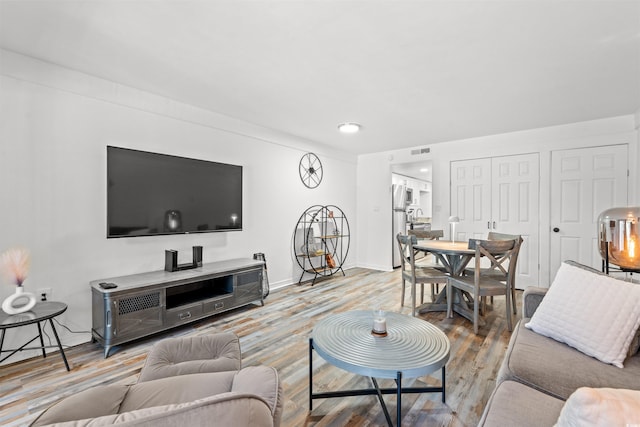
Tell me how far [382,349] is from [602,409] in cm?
113

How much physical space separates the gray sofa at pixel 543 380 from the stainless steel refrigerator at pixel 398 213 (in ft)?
14.3

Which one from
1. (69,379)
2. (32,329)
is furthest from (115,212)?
(69,379)

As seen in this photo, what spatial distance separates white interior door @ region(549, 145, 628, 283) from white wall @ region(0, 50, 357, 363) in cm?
462

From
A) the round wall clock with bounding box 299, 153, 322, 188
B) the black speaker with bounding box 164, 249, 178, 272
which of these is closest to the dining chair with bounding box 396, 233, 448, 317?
the round wall clock with bounding box 299, 153, 322, 188

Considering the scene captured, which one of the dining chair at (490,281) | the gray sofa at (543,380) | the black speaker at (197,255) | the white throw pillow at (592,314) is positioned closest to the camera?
the gray sofa at (543,380)

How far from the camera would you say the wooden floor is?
5.72 ft

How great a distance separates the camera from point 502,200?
4.60 meters

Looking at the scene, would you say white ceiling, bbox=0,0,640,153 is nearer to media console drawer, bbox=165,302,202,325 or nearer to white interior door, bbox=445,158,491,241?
white interior door, bbox=445,158,491,241

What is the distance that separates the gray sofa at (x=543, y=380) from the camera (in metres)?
1.09

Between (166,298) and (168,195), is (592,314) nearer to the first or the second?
(166,298)

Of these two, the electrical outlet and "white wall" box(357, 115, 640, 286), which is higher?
"white wall" box(357, 115, 640, 286)

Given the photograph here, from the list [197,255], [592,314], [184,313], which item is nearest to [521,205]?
[592,314]

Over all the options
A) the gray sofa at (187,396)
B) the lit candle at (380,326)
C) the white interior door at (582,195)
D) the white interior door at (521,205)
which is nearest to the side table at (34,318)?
the gray sofa at (187,396)

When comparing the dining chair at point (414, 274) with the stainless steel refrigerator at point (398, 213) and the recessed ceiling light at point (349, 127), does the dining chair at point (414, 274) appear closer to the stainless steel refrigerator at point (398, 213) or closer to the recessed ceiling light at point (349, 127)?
the recessed ceiling light at point (349, 127)
